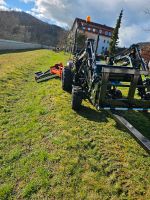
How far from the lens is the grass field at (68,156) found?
408 centimetres

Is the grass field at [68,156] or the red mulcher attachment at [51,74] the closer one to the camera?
the grass field at [68,156]

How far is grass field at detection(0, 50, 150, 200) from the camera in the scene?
13.4 ft

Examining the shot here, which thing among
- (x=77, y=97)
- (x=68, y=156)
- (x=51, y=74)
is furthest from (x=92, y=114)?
(x=51, y=74)

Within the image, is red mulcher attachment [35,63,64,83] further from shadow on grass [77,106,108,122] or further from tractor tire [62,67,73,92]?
shadow on grass [77,106,108,122]

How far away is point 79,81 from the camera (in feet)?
30.9

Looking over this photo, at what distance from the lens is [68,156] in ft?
16.4

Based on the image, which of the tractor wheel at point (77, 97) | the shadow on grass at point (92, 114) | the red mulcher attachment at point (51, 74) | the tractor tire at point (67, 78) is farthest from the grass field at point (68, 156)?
the red mulcher attachment at point (51, 74)

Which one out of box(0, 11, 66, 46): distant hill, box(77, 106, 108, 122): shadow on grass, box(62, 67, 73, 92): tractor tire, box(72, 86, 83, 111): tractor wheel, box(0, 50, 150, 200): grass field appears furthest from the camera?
box(0, 11, 66, 46): distant hill

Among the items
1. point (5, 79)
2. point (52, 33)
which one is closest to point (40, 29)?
point (52, 33)

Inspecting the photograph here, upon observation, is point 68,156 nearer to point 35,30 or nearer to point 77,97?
point 77,97

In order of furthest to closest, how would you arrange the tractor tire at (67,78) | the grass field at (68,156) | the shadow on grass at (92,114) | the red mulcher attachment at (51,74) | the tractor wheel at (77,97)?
the red mulcher attachment at (51,74), the tractor tire at (67,78), the tractor wheel at (77,97), the shadow on grass at (92,114), the grass field at (68,156)

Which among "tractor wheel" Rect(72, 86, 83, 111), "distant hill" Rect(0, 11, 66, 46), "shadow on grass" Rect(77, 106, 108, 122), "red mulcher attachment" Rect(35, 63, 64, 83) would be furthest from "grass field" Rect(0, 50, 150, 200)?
"distant hill" Rect(0, 11, 66, 46)

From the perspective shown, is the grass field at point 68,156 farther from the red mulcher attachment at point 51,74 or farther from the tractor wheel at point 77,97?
the red mulcher attachment at point 51,74

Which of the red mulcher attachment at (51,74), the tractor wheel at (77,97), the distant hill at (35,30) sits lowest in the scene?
the distant hill at (35,30)
